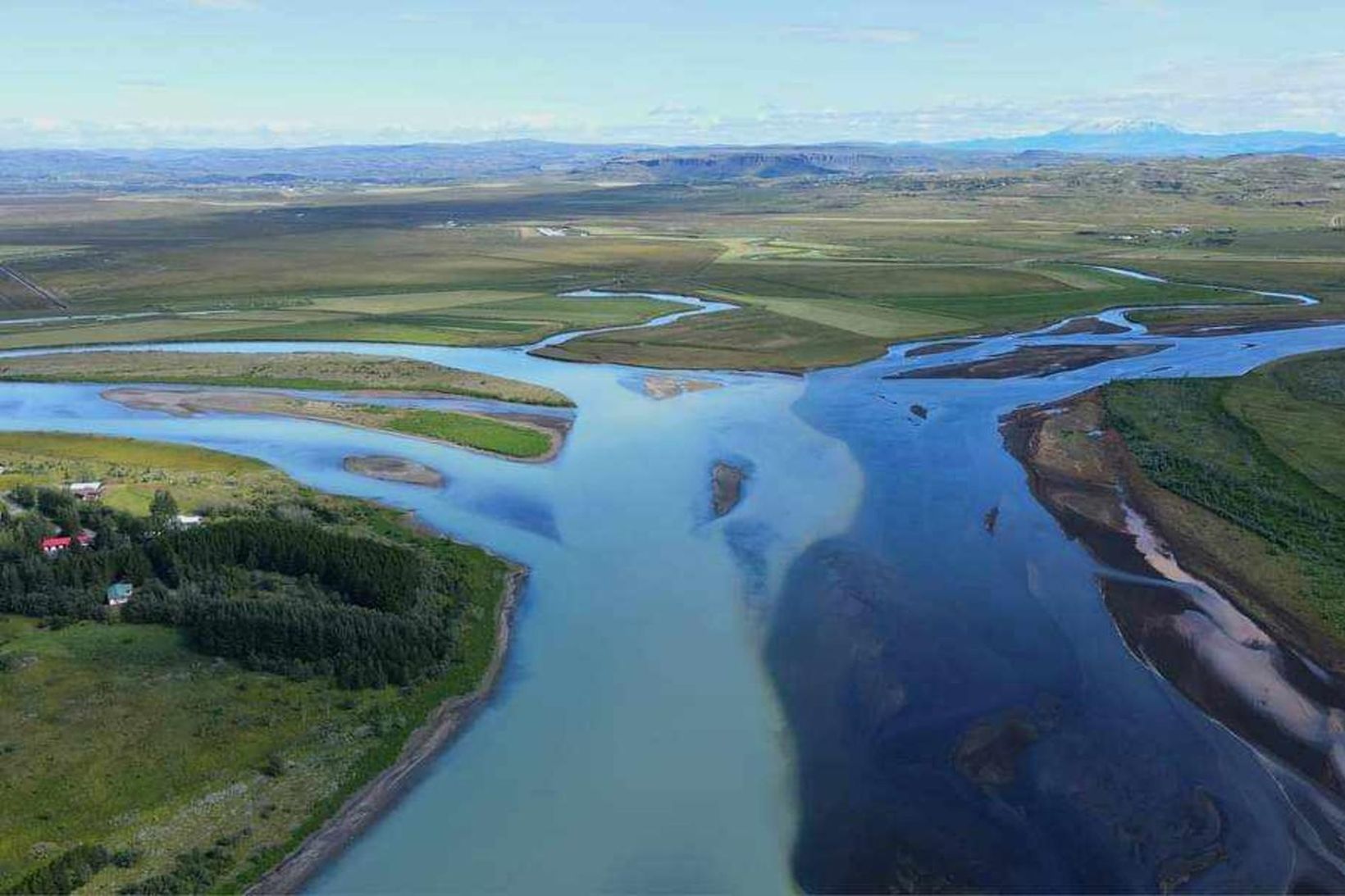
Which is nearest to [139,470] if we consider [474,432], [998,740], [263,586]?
[474,432]

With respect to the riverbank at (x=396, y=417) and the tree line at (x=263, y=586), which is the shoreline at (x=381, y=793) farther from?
the riverbank at (x=396, y=417)

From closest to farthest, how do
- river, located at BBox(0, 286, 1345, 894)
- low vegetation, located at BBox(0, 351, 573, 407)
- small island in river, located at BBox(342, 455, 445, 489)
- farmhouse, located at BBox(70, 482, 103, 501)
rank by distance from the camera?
river, located at BBox(0, 286, 1345, 894) → farmhouse, located at BBox(70, 482, 103, 501) → small island in river, located at BBox(342, 455, 445, 489) → low vegetation, located at BBox(0, 351, 573, 407)

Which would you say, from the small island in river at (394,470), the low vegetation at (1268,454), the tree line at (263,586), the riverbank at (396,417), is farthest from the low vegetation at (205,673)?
the low vegetation at (1268,454)

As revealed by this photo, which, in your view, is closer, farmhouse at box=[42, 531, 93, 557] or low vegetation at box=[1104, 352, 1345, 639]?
farmhouse at box=[42, 531, 93, 557]

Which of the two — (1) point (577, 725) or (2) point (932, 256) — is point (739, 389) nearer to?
(1) point (577, 725)

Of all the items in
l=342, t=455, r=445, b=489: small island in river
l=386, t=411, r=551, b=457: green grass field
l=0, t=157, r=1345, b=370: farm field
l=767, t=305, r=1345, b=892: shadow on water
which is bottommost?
l=767, t=305, r=1345, b=892: shadow on water

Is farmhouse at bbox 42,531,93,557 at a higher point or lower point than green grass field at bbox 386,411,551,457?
higher

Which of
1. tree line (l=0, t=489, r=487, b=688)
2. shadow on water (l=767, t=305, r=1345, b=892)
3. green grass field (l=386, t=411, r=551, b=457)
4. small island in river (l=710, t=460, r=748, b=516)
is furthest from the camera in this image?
green grass field (l=386, t=411, r=551, b=457)

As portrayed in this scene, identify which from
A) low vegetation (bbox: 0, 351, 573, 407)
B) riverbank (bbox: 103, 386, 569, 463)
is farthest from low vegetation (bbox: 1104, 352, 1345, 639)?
low vegetation (bbox: 0, 351, 573, 407)

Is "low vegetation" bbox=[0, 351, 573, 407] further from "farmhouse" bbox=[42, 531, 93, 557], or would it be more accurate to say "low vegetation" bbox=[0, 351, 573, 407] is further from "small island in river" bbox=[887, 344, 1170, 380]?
"farmhouse" bbox=[42, 531, 93, 557]
